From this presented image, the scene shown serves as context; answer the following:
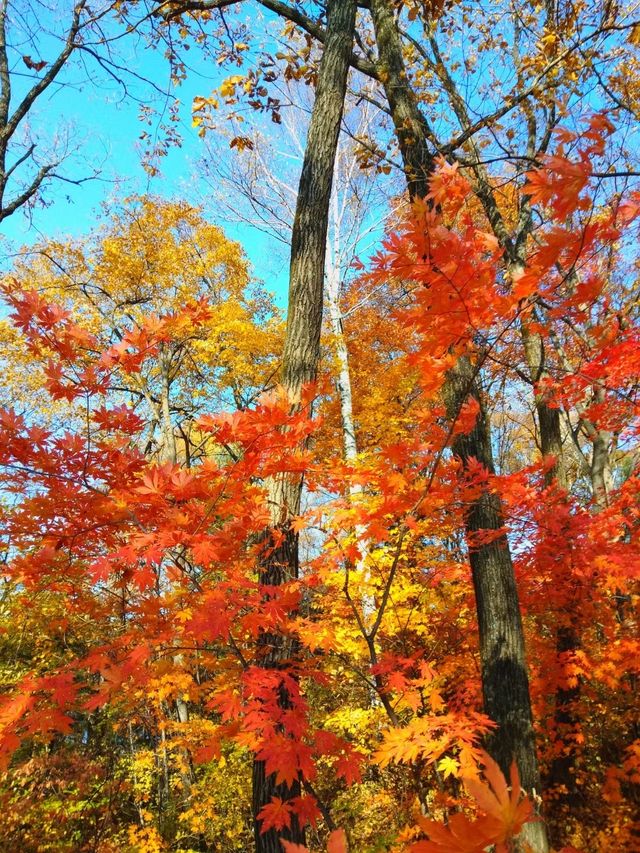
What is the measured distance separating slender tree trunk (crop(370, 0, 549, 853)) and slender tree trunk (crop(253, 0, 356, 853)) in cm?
50

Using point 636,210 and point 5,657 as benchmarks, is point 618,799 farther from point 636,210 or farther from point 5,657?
point 5,657

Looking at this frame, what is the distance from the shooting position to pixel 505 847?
747mm

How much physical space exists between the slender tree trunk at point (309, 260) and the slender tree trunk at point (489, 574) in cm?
50

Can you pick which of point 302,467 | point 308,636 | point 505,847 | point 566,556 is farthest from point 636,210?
point 566,556

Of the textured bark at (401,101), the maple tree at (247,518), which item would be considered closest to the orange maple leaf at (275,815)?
the maple tree at (247,518)

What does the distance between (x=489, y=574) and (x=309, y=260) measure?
265 cm

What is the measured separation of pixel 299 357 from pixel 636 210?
1.98m

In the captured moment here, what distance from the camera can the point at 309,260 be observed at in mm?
3355

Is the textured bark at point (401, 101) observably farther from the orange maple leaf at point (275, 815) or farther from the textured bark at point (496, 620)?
the orange maple leaf at point (275, 815)

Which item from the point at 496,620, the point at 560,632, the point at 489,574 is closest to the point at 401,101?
the point at 489,574

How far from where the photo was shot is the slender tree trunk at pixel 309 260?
293 centimetres

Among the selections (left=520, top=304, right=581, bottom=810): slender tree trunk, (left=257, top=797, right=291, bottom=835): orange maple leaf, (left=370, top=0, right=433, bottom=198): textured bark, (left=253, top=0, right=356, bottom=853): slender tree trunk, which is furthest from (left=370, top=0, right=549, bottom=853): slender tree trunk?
(left=520, top=304, right=581, bottom=810): slender tree trunk

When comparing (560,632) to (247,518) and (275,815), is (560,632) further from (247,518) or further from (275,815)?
(247,518)

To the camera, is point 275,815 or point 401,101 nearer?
point 275,815
